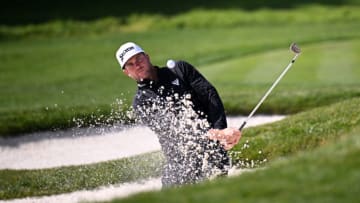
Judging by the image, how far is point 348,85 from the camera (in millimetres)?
17156

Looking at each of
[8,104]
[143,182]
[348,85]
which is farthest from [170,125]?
[8,104]

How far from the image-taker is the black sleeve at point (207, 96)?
906 cm

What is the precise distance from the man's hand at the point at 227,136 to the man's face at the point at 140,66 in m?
0.91

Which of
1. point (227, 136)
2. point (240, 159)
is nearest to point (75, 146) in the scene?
point (240, 159)

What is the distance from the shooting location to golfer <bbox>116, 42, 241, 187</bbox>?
29.5 ft

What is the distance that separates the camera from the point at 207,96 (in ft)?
30.0

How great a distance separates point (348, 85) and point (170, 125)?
8.68m

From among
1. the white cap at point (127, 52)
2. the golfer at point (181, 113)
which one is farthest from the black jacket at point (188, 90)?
the white cap at point (127, 52)

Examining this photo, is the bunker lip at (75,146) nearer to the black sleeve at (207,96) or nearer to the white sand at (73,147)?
the white sand at (73,147)

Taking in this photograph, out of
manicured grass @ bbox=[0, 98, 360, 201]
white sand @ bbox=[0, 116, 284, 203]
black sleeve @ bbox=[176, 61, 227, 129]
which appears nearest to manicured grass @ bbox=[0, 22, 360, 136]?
white sand @ bbox=[0, 116, 284, 203]

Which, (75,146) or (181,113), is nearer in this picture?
(181,113)

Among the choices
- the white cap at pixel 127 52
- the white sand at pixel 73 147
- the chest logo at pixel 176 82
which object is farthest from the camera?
the white sand at pixel 73 147

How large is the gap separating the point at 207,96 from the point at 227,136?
0.78m

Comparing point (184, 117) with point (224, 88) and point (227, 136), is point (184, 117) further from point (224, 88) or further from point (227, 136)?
point (224, 88)
